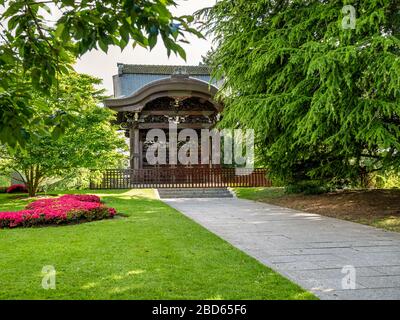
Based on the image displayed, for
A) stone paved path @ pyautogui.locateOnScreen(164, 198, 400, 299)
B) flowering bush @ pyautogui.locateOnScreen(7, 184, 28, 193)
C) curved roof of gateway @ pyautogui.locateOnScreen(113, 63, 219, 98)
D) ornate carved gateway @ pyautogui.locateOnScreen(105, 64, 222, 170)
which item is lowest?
stone paved path @ pyautogui.locateOnScreen(164, 198, 400, 299)

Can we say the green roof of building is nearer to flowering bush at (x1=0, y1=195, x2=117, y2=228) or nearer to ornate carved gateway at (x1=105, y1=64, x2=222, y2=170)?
ornate carved gateway at (x1=105, y1=64, x2=222, y2=170)

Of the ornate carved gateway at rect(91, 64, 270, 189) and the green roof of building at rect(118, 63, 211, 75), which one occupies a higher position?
the green roof of building at rect(118, 63, 211, 75)

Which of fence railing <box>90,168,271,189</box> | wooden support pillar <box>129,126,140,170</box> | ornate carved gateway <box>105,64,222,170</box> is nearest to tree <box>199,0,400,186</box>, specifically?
ornate carved gateway <box>105,64,222,170</box>

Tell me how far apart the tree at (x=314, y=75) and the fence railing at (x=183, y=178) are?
631 centimetres

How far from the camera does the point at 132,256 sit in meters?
5.09

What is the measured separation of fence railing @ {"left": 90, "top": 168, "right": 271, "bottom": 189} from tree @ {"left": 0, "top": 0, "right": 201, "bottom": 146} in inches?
613

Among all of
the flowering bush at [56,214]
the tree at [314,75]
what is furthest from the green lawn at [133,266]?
the tree at [314,75]

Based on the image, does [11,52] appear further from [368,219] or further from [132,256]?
[368,219]

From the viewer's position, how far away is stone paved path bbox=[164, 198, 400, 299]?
384 centimetres

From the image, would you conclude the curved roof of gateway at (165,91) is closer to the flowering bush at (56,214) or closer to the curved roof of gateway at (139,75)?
the curved roof of gateway at (139,75)

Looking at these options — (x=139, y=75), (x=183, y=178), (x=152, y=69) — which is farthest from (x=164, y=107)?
(x=152, y=69)

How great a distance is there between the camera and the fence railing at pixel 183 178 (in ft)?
61.4
